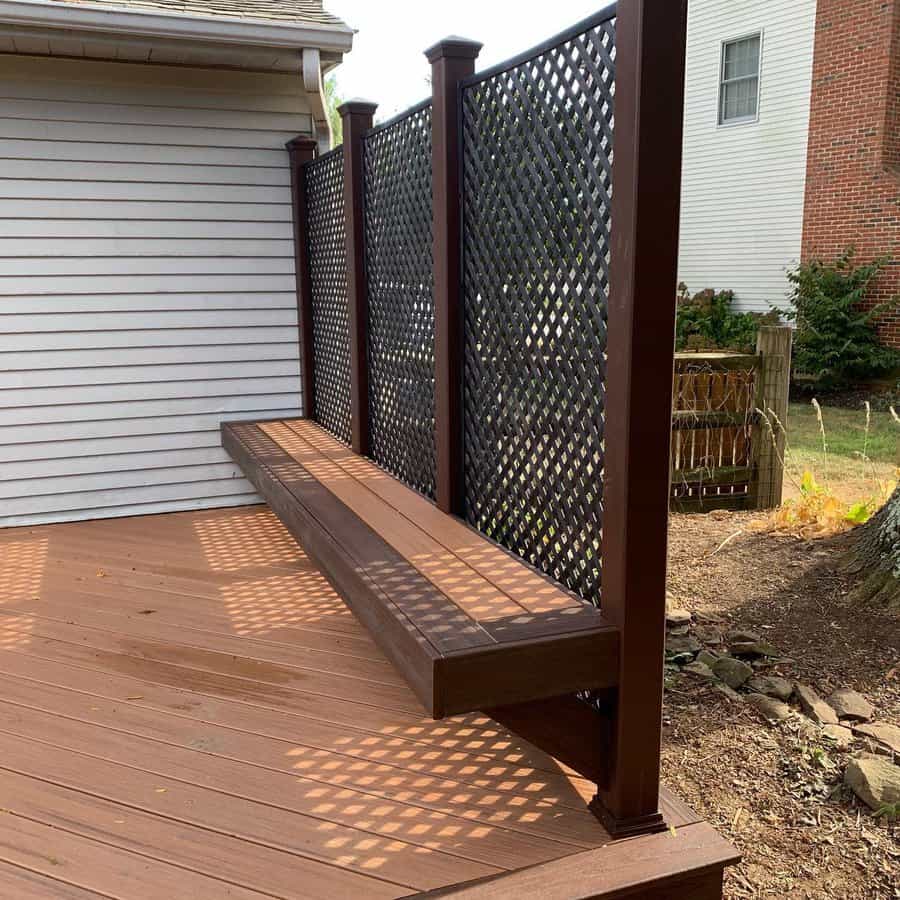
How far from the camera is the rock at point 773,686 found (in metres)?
3.07

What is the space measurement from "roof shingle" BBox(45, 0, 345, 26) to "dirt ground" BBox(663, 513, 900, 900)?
3.30 m

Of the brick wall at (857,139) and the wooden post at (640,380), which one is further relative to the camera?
the brick wall at (857,139)

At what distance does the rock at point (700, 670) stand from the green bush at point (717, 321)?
8510 millimetres

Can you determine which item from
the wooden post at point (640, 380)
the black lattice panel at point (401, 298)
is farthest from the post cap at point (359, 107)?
the wooden post at point (640, 380)

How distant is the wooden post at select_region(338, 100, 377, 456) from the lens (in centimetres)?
410

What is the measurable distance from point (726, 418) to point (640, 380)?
11.4ft

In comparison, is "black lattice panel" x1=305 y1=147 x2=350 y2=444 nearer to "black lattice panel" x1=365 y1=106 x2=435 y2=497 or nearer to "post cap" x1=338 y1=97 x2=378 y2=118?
"post cap" x1=338 y1=97 x2=378 y2=118

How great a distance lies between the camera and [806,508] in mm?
4863

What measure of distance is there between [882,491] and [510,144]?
3.64m

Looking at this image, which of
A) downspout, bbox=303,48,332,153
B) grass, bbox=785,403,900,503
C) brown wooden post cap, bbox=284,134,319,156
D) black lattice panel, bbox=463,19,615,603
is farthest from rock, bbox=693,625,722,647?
brown wooden post cap, bbox=284,134,319,156

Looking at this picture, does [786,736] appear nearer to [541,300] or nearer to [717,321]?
[541,300]

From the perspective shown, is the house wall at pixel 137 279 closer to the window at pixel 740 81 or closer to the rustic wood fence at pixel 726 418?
the rustic wood fence at pixel 726 418

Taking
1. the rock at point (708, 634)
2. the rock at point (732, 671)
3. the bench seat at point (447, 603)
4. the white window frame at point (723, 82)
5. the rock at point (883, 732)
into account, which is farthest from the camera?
the white window frame at point (723, 82)

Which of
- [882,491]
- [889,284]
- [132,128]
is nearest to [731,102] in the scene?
[889,284]
